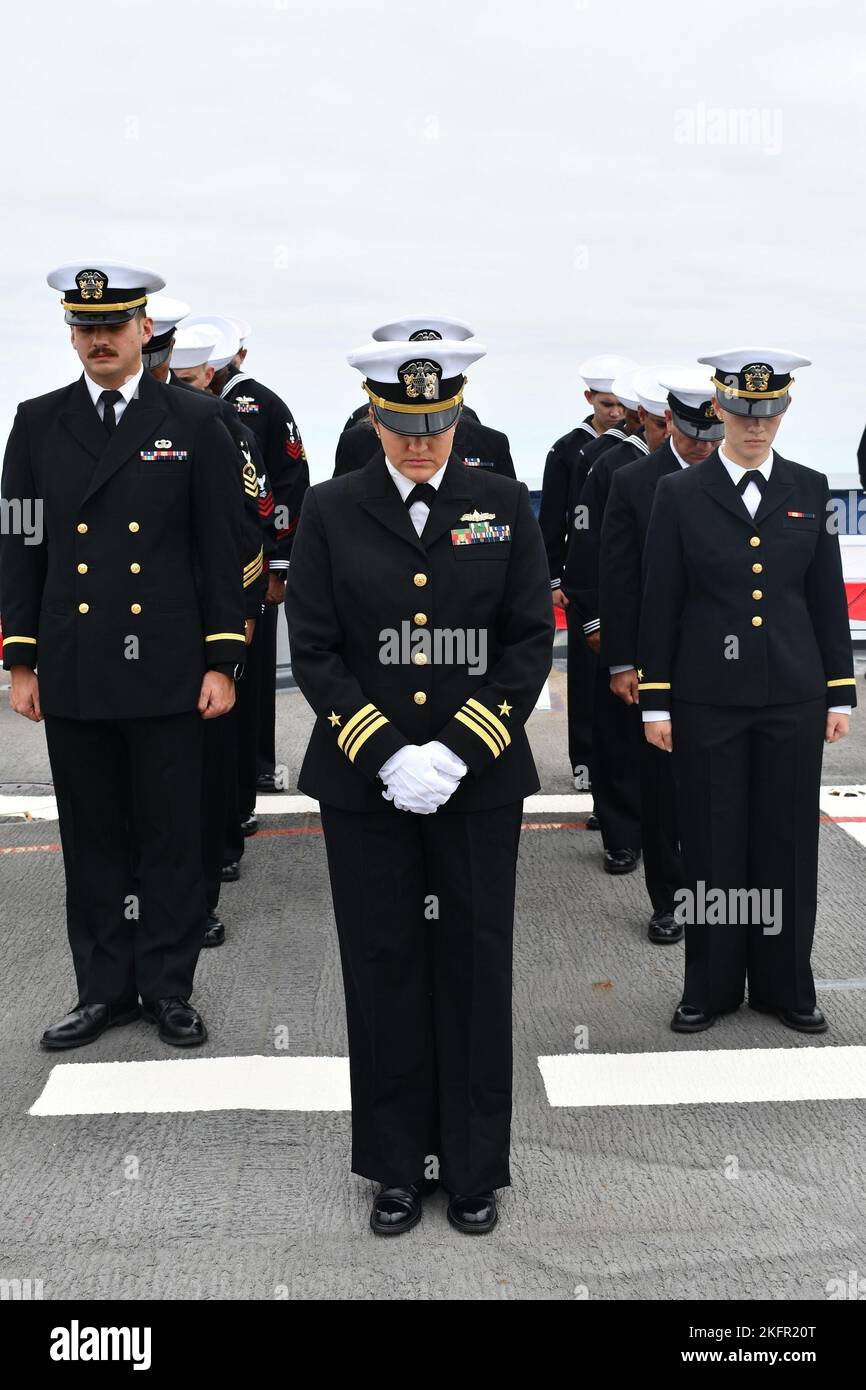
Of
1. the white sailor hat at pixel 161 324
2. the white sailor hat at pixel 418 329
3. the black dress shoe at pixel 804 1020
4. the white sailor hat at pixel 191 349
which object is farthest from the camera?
the white sailor hat at pixel 191 349

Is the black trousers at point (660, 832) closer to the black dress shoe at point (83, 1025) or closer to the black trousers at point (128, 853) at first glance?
the black trousers at point (128, 853)

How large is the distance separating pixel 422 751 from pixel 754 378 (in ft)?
5.73

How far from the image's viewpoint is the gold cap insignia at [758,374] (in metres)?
4.26

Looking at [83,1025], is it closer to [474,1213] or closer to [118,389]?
[474,1213]

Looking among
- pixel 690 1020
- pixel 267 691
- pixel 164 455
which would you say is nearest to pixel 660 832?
pixel 690 1020

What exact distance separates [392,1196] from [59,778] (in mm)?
1746

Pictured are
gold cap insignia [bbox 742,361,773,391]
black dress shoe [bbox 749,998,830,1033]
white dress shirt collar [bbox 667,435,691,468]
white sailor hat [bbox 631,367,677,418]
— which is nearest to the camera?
gold cap insignia [bbox 742,361,773,391]

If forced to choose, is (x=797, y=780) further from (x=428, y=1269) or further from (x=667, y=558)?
(x=428, y=1269)

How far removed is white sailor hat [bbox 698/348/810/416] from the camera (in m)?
4.27

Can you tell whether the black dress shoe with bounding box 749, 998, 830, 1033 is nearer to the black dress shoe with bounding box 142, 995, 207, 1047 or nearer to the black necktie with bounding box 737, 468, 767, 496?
the black necktie with bounding box 737, 468, 767, 496

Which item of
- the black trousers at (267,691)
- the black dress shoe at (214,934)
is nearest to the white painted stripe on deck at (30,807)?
the black trousers at (267,691)

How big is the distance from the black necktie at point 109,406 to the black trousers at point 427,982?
154cm

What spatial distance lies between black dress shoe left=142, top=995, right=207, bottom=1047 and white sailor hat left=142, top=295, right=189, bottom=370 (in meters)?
2.02

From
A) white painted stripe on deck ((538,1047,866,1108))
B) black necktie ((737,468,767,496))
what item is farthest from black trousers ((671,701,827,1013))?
black necktie ((737,468,767,496))
